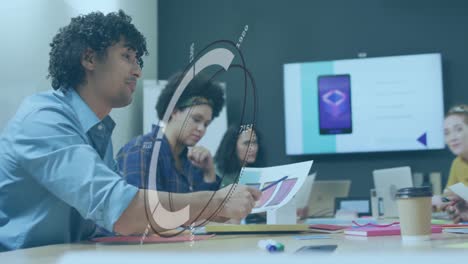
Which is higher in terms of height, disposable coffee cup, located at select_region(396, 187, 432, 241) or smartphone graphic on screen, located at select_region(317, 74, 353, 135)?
smartphone graphic on screen, located at select_region(317, 74, 353, 135)

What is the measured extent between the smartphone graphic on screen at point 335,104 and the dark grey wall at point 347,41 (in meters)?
0.19

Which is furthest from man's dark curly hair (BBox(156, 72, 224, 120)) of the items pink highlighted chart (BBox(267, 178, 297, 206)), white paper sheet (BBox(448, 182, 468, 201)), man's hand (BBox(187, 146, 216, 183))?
white paper sheet (BBox(448, 182, 468, 201))

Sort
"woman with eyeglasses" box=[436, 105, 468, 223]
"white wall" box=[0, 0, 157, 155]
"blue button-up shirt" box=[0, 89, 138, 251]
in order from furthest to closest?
"woman with eyeglasses" box=[436, 105, 468, 223] < "white wall" box=[0, 0, 157, 155] < "blue button-up shirt" box=[0, 89, 138, 251]

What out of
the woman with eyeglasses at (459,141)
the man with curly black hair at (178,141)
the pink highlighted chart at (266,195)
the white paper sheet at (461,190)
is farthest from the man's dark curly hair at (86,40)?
the woman with eyeglasses at (459,141)

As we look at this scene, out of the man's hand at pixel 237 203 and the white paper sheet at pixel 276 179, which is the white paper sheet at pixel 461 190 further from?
the man's hand at pixel 237 203

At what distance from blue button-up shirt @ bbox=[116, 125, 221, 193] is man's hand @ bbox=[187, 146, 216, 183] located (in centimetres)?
2

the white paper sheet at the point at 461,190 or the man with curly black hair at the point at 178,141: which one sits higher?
the man with curly black hair at the point at 178,141

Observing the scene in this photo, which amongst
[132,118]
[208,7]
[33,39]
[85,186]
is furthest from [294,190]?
[208,7]

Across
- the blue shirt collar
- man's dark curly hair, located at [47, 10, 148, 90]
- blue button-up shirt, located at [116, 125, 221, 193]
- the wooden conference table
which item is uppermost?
man's dark curly hair, located at [47, 10, 148, 90]

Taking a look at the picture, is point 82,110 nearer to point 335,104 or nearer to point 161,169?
point 161,169

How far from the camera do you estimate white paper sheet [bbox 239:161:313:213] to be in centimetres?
123

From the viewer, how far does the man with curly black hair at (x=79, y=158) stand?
3.43 ft

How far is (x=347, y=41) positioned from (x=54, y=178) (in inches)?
127

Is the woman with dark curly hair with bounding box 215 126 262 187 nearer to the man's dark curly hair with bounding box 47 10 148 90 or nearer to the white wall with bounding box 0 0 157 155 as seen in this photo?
the man's dark curly hair with bounding box 47 10 148 90
